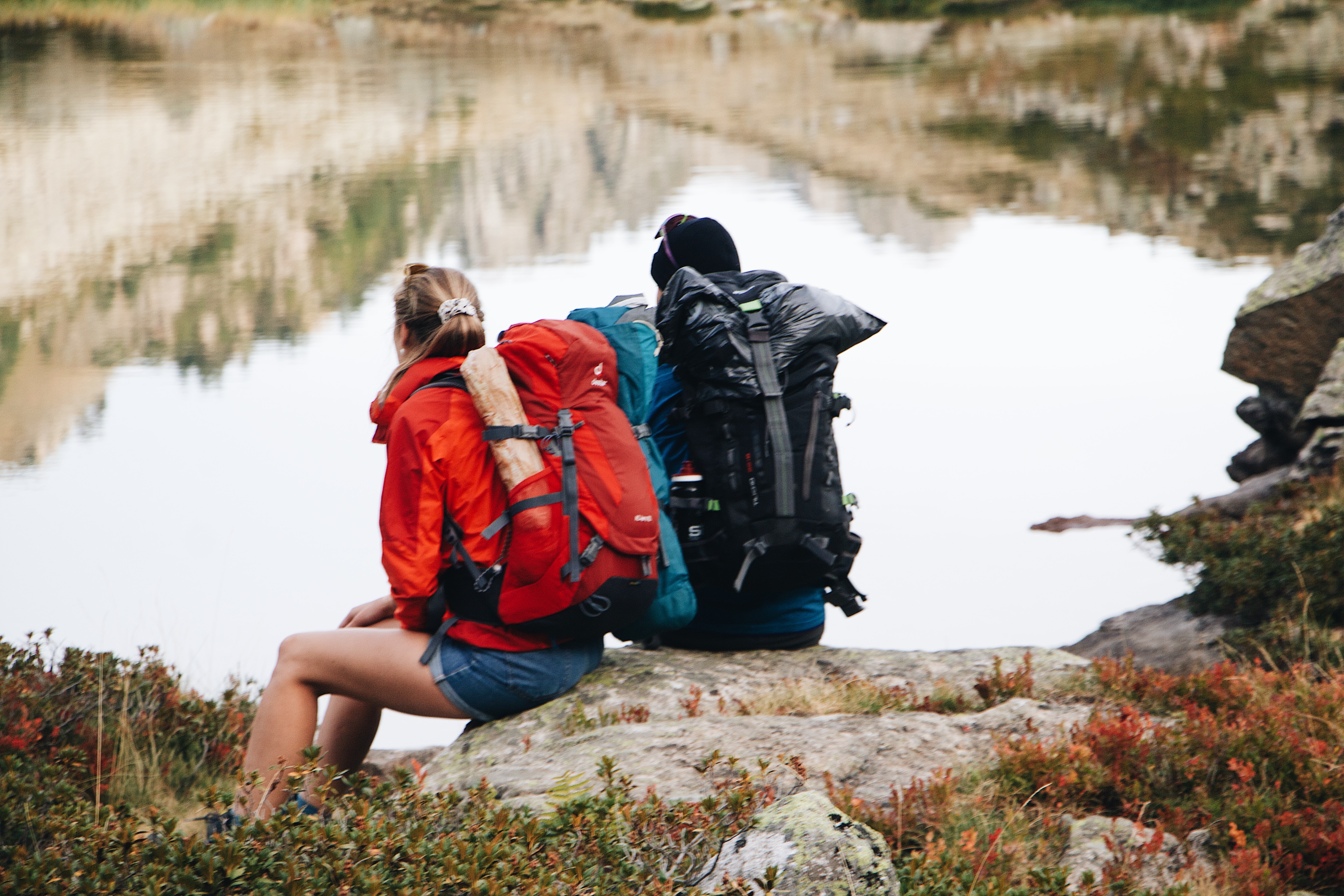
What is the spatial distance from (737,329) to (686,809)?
203cm

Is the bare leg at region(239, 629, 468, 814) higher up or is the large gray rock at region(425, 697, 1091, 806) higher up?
the bare leg at region(239, 629, 468, 814)

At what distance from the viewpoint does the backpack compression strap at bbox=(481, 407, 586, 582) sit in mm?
3197

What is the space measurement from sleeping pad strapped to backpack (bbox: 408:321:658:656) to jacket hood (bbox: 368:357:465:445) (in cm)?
5

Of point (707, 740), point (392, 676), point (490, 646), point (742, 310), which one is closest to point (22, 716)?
point (392, 676)

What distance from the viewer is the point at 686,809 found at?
8.18 ft

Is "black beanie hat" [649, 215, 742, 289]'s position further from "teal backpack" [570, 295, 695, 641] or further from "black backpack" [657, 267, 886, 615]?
"teal backpack" [570, 295, 695, 641]

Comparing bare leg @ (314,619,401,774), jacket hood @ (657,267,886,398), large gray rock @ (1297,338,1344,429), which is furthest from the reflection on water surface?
jacket hood @ (657,267,886,398)

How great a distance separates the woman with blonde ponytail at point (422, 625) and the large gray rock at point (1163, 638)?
13.0 feet

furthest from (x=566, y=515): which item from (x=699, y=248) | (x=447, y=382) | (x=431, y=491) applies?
(x=699, y=248)

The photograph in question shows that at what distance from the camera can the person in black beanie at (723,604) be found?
4418 mm

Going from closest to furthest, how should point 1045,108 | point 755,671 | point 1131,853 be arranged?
point 1131,853 → point 755,671 → point 1045,108

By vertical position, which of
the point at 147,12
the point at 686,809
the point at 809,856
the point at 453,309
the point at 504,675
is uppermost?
the point at 147,12

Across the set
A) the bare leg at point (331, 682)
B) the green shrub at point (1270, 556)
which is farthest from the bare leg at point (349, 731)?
the green shrub at point (1270, 556)

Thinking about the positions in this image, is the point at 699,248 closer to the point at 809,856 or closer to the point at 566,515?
the point at 566,515
